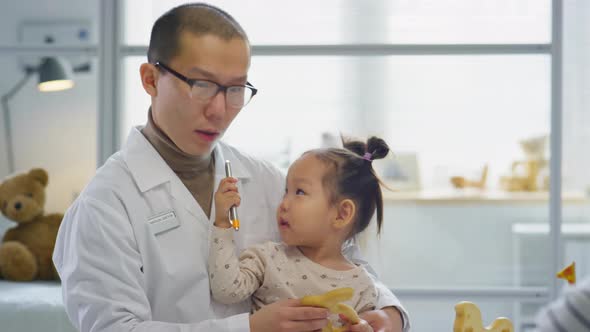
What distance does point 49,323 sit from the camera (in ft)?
8.08

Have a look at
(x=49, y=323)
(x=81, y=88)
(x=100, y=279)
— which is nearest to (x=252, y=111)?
(x=81, y=88)

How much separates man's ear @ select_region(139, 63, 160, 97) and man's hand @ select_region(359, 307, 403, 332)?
71 centimetres

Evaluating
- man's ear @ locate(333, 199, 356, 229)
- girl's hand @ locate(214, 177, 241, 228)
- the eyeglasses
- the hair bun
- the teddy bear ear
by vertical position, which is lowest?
the teddy bear ear

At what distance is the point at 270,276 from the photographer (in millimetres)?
1679

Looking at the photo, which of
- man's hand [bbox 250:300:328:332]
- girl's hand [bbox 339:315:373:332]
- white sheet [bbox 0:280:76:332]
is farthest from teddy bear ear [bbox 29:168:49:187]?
girl's hand [bbox 339:315:373:332]

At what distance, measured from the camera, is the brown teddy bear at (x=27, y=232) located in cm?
272

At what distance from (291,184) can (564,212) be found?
1.65 m

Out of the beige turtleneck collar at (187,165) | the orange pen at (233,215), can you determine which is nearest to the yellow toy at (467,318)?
the orange pen at (233,215)

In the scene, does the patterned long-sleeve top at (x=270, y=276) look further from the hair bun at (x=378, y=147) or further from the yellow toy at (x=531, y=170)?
the yellow toy at (x=531, y=170)

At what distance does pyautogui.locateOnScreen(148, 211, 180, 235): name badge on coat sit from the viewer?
5.29 feet

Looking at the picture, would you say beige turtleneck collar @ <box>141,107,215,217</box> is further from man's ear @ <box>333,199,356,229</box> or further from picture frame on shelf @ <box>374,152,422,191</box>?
picture frame on shelf @ <box>374,152,422,191</box>

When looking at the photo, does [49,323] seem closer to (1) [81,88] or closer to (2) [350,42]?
(1) [81,88]

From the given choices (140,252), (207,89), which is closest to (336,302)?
(140,252)

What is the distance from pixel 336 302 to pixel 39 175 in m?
1.77
